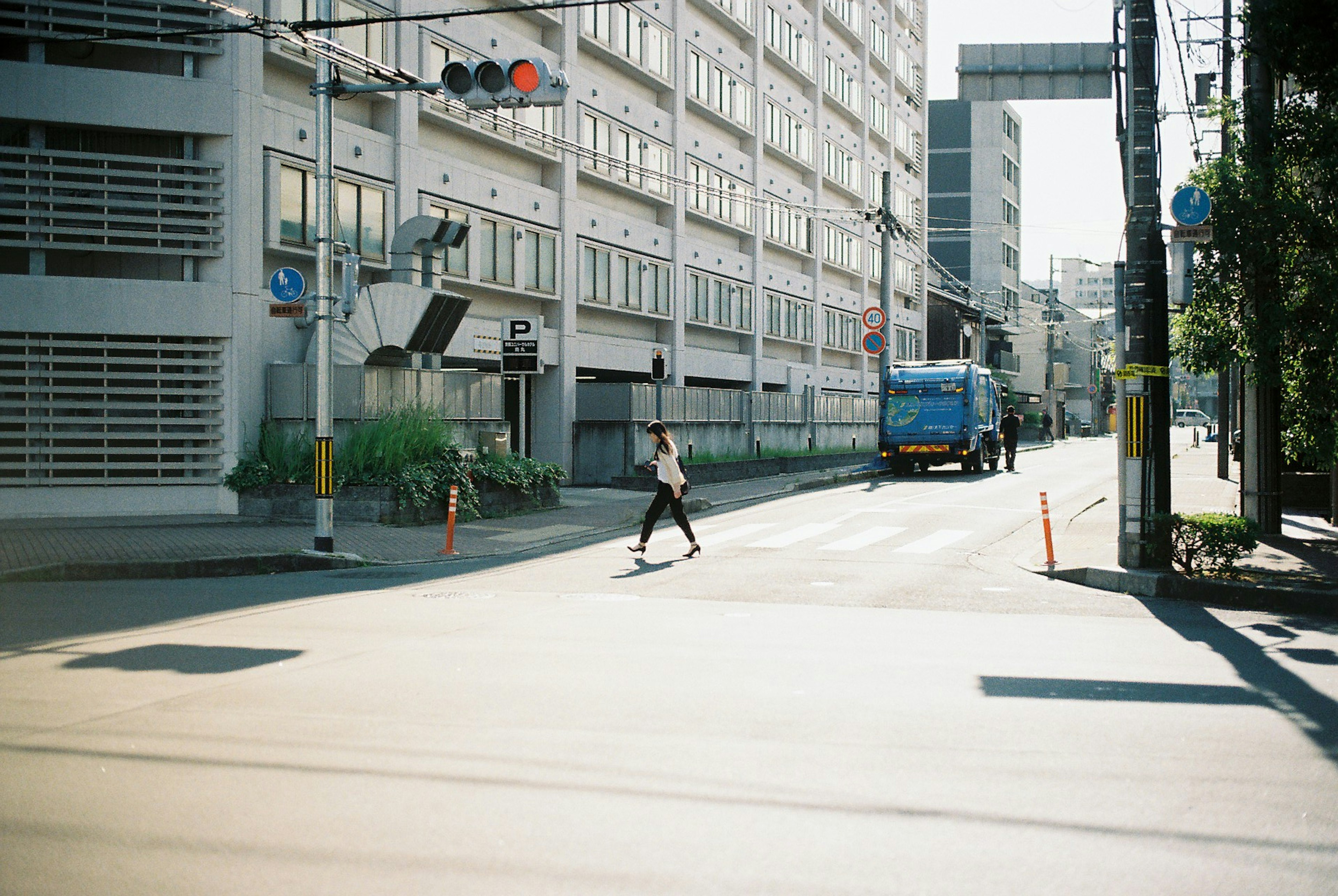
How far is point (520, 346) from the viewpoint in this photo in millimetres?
21484

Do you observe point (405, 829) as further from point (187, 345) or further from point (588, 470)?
point (588, 470)

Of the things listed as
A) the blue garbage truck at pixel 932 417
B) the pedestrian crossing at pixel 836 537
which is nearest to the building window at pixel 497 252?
the pedestrian crossing at pixel 836 537

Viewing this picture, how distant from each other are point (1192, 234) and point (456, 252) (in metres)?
18.0

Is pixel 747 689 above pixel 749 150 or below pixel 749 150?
below

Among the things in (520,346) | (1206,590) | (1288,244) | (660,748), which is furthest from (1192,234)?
(520,346)

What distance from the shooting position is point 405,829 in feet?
16.6

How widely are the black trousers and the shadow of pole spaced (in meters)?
6.36

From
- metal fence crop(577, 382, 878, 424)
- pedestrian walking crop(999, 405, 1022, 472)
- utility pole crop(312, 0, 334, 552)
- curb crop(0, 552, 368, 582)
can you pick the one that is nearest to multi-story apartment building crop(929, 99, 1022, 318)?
metal fence crop(577, 382, 878, 424)

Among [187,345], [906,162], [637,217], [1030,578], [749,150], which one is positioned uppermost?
[906,162]

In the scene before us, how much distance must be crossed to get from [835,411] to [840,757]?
42.6 m

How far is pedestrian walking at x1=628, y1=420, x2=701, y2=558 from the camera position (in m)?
17.0

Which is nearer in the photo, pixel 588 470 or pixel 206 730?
pixel 206 730

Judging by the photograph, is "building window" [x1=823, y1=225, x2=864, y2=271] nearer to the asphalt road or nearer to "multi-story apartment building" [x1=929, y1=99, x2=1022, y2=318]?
"multi-story apartment building" [x1=929, y1=99, x2=1022, y2=318]

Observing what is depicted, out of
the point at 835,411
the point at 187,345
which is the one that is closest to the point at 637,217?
the point at 835,411
